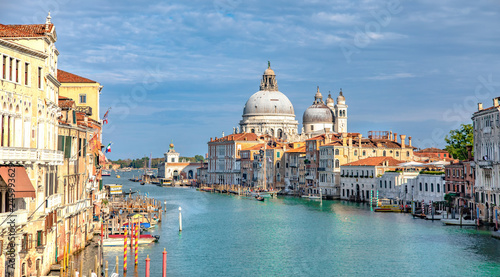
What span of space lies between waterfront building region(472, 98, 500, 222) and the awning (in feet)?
89.2

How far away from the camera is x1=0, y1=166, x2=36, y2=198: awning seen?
1706 cm

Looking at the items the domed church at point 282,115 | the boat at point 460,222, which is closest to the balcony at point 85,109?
the boat at point 460,222

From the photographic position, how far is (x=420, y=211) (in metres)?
50.0

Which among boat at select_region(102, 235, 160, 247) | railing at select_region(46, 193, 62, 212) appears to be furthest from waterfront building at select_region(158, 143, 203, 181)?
railing at select_region(46, 193, 62, 212)

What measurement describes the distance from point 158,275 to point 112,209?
2237 centimetres

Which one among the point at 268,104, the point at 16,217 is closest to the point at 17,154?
the point at 16,217

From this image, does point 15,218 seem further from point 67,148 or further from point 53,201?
point 67,148

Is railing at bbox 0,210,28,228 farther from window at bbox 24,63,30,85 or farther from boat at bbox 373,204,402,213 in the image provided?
boat at bbox 373,204,402,213

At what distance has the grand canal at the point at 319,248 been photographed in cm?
2703

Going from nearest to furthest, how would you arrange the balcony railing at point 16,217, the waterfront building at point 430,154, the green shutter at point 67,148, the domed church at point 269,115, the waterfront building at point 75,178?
the balcony railing at point 16,217 < the waterfront building at point 75,178 < the green shutter at point 67,148 < the waterfront building at point 430,154 < the domed church at point 269,115

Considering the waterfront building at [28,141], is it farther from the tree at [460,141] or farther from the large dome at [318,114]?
the large dome at [318,114]

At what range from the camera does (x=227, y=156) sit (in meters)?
115

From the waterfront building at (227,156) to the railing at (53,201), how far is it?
286ft

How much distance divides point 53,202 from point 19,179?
3.59 m
